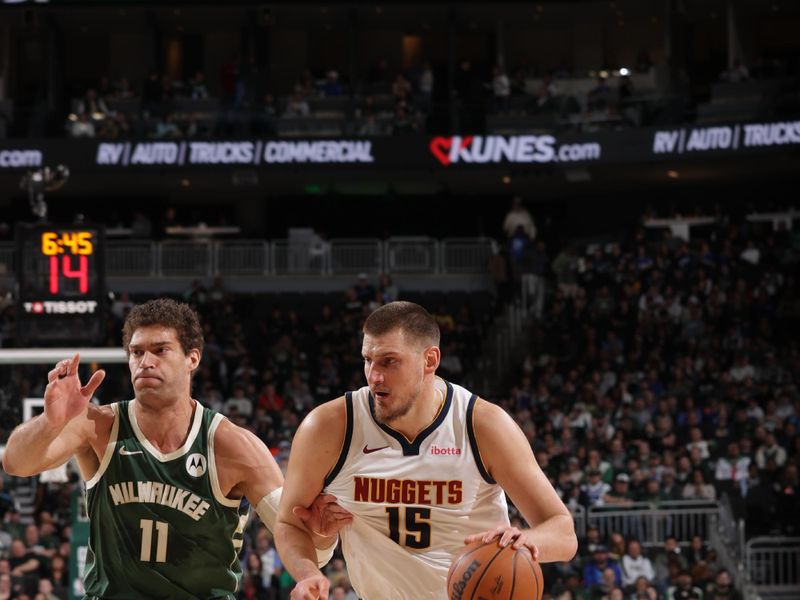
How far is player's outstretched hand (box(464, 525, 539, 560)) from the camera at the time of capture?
18.1 ft

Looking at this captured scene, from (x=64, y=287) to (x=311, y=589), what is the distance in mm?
10524

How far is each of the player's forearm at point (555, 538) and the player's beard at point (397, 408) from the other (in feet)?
2.44

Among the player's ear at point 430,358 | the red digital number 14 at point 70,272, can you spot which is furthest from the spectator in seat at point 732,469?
the player's ear at point 430,358

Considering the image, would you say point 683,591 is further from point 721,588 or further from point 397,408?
point 397,408

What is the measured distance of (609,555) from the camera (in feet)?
58.1

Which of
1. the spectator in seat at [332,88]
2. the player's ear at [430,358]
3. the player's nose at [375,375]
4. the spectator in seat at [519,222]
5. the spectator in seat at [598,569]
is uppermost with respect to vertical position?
the spectator in seat at [332,88]

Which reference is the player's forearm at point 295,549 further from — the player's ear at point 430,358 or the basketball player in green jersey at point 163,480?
the player's ear at point 430,358

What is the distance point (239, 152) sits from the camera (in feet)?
94.3

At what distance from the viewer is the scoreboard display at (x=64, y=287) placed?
15492 mm

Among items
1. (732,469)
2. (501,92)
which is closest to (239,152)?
(501,92)

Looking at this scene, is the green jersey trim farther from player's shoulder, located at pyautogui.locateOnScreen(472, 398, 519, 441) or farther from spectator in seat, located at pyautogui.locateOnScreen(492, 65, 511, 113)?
spectator in seat, located at pyautogui.locateOnScreen(492, 65, 511, 113)

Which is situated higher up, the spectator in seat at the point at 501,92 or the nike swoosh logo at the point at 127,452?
the spectator in seat at the point at 501,92

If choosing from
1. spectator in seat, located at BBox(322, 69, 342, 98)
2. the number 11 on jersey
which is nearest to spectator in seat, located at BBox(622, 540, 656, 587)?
the number 11 on jersey

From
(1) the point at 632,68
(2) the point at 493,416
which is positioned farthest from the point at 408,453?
(1) the point at 632,68
